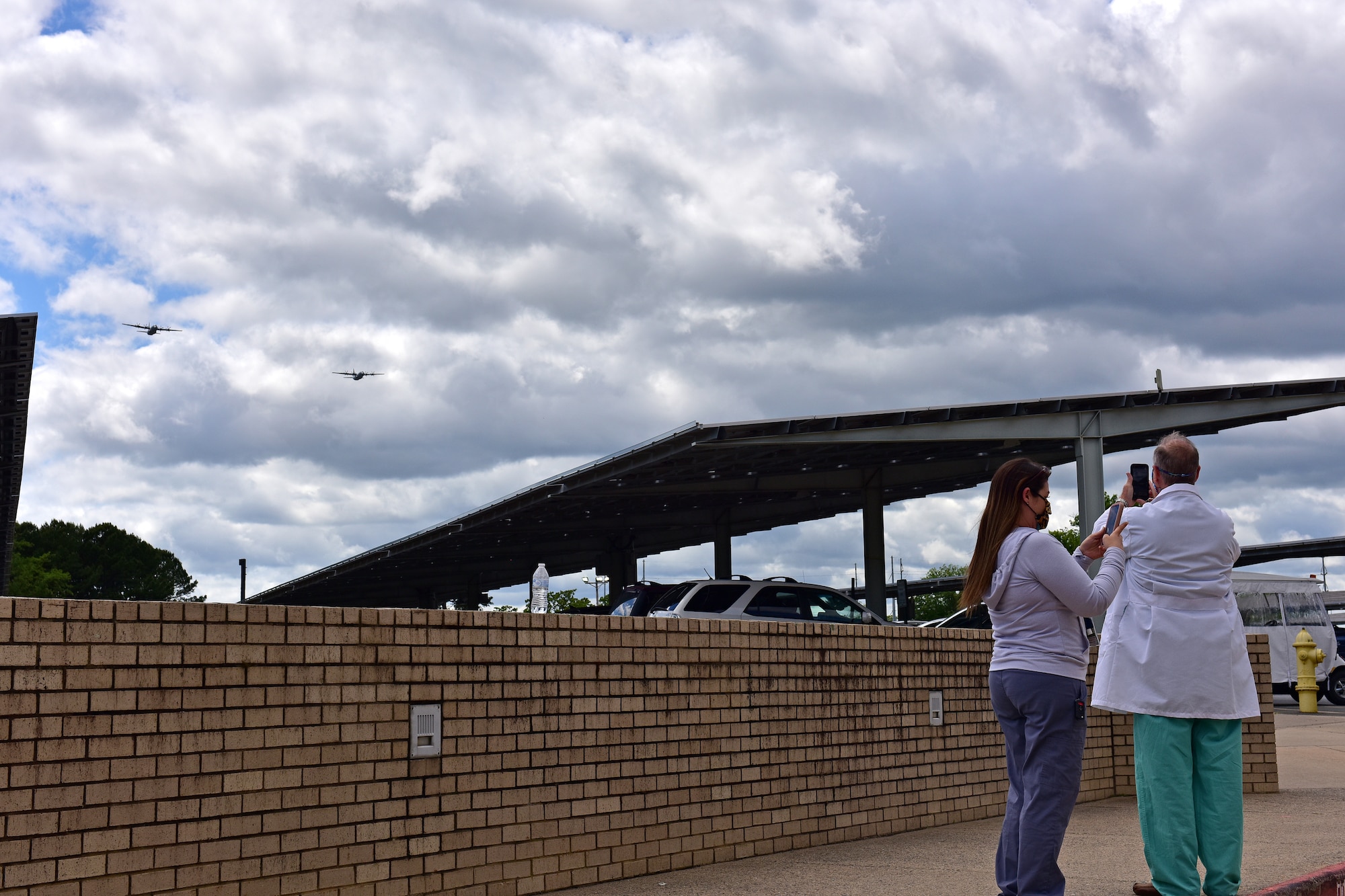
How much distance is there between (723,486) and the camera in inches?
1449

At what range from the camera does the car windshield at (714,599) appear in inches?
631

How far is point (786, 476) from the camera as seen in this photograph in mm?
37438

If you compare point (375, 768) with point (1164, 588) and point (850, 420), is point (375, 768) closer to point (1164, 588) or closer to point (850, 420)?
point (1164, 588)

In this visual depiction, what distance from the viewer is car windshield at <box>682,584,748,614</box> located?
1602cm

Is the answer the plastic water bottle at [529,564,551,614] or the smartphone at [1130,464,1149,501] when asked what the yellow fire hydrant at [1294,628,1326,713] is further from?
the smartphone at [1130,464,1149,501]

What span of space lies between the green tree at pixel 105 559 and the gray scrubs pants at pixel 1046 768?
10641 cm

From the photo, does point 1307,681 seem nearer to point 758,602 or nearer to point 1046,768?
point 758,602

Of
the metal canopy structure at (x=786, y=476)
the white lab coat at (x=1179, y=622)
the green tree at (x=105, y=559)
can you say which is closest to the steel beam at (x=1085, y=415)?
the metal canopy structure at (x=786, y=476)

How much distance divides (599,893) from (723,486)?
30.5 meters

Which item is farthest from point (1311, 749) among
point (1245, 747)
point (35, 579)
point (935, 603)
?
point (935, 603)

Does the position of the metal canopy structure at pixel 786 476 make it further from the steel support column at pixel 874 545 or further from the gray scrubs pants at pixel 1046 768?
the gray scrubs pants at pixel 1046 768

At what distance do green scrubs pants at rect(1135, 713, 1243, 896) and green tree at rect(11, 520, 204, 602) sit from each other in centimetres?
10643

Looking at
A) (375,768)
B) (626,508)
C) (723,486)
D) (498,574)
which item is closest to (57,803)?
(375,768)

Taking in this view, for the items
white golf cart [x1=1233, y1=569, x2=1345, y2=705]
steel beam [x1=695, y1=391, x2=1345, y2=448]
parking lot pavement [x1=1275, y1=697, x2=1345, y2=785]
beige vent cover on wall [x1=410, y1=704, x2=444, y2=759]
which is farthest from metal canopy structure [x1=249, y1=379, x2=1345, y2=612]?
beige vent cover on wall [x1=410, y1=704, x2=444, y2=759]
